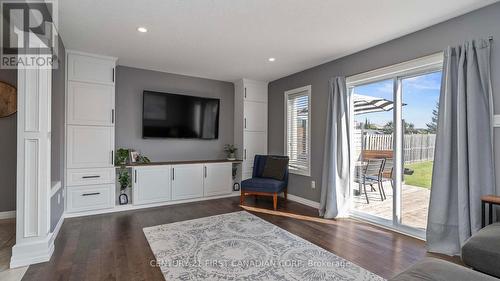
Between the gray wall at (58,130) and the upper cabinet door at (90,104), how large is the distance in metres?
0.14

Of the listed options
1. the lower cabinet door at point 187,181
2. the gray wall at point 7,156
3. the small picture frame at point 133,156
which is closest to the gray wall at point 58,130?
the gray wall at point 7,156

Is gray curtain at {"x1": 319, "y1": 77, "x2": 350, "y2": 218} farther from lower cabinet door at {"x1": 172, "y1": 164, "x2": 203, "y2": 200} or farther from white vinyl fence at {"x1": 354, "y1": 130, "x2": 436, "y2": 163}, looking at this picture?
lower cabinet door at {"x1": 172, "y1": 164, "x2": 203, "y2": 200}

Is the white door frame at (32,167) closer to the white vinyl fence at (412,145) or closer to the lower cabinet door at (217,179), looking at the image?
the lower cabinet door at (217,179)

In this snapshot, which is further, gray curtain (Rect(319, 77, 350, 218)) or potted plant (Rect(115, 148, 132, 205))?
potted plant (Rect(115, 148, 132, 205))

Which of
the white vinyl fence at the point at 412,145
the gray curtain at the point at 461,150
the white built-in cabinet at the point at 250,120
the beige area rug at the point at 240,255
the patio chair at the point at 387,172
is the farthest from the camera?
the white built-in cabinet at the point at 250,120

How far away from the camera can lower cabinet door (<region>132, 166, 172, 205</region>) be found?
4.14 metres

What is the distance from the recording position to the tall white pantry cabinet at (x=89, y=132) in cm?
363

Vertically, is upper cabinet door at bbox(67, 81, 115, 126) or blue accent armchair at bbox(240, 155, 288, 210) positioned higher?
upper cabinet door at bbox(67, 81, 115, 126)

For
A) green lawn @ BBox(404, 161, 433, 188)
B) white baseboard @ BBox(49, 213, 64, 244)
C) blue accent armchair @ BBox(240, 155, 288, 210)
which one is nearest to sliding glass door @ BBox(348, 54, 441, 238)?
green lawn @ BBox(404, 161, 433, 188)

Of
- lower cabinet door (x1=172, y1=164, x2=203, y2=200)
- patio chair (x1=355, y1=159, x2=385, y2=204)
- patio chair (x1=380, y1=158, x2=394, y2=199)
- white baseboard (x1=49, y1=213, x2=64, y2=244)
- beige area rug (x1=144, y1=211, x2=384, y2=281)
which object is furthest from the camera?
lower cabinet door (x1=172, y1=164, x2=203, y2=200)

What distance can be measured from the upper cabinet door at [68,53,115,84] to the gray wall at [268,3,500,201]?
121 inches

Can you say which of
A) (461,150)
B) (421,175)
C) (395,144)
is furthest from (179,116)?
(461,150)

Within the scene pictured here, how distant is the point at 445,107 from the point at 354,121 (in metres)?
1.36

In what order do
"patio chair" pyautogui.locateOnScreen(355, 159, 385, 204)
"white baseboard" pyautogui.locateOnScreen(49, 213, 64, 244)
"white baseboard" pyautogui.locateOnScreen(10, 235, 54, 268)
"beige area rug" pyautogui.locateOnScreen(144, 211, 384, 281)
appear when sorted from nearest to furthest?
"beige area rug" pyautogui.locateOnScreen(144, 211, 384, 281)
"white baseboard" pyautogui.locateOnScreen(10, 235, 54, 268)
"white baseboard" pyautogui.locateOnScreen(49, 213, 64, 244)
"patio chair" pyautogui.locateOnScreen(355, 159, 385, 204)
